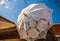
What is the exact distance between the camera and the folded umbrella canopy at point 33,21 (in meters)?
0.68

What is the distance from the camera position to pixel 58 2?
196 centimetres

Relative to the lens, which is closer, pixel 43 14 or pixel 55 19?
pixel 43 14

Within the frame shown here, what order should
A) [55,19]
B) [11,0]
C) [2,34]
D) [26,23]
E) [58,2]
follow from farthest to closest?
1. [58,2]
2. [11,0]
3. [55,19]
4. [2,34]
5. [26,23]

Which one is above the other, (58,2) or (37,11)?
(58,2)

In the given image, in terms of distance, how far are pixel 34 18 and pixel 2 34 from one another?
0.33 m

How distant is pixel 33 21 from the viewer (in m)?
0.70

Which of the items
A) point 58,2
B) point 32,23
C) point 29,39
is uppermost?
point 58,2

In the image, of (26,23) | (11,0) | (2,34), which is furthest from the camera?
(11,0)

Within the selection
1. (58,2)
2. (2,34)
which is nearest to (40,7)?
(2,34)

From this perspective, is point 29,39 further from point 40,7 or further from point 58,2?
point 58,2

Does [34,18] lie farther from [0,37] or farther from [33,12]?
[0,37]

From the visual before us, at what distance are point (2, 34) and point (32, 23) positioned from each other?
12.2 inches

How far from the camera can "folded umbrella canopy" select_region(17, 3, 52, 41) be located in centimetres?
68

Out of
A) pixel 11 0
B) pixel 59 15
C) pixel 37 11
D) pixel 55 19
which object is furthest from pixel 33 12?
pixel 11 0
